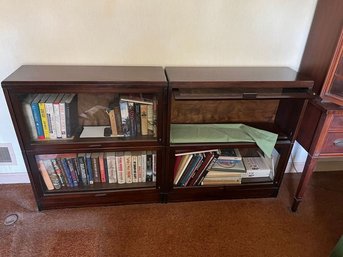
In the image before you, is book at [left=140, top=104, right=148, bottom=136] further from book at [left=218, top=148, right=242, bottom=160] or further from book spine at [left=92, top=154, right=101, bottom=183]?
book at [left=218, top=148, right=242, bottom=160]

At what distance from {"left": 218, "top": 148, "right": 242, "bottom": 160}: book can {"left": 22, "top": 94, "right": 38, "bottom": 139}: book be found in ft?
3.63

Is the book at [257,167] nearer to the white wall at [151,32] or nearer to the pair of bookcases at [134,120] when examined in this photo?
the pair of bookcases at [134,120]

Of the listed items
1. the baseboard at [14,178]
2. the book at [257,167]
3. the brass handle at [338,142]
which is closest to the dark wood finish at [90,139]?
the baseboard at [14,178]

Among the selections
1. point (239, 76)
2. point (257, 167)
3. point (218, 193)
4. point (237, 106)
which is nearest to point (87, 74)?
point (239, 76)

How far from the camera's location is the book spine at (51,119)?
1430 mm

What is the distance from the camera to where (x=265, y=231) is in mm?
1612

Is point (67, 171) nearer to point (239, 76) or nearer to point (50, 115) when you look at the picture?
point (50, 115)

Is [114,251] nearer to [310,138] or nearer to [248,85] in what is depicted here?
[248,85]

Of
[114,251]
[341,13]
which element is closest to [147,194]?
[114,251]

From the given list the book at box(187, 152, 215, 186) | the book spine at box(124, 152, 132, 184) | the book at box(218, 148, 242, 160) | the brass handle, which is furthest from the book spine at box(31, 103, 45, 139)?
the brass handle

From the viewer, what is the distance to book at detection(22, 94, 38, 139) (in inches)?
55.5

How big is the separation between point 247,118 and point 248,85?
0.42 metres

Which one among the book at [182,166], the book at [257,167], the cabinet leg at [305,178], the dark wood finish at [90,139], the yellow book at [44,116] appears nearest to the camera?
the dark wood finish at [90,139]

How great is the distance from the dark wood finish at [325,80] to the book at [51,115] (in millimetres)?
1421
